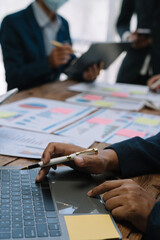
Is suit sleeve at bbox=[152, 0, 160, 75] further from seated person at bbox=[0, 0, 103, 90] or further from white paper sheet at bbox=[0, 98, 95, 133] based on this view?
white paper sheet at bbox=[0, 98, 95, 133]

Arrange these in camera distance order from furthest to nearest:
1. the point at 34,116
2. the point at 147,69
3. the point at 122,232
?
the point at 147,69 < the point at 34,116 < the point at 122,232

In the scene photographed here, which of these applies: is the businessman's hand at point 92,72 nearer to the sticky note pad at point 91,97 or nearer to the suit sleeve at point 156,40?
the sticky note pad at point 91,97

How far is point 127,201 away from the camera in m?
0.54

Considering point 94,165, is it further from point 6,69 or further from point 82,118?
point 6,69

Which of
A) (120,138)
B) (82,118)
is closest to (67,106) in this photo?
(82,118)

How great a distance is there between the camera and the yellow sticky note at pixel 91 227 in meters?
0.47

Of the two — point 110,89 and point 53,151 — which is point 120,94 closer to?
point 110,89

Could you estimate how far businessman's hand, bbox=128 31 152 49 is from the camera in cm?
212

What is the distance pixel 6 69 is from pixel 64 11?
2406 millimetres

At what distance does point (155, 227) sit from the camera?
1.68 ft

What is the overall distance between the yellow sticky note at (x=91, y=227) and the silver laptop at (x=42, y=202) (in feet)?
0.04

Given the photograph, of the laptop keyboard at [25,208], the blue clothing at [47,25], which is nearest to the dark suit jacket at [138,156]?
the laptop keyboard at [25,208]

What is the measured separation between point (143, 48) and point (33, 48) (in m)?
1.02

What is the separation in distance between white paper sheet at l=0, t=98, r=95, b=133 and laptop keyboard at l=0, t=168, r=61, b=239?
0.37m
